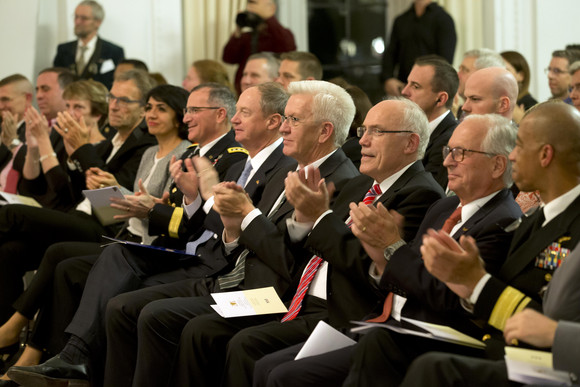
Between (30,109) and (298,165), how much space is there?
7.96 feet

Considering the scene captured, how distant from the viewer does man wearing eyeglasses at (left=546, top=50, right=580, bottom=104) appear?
19.7 ft

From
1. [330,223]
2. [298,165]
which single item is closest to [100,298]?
[298,165]

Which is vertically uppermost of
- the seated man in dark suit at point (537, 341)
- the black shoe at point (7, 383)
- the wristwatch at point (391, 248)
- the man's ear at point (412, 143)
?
the man's ear at point (412, 143)

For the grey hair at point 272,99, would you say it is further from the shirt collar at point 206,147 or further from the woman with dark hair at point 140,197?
the woman with dark hair at point 140,197

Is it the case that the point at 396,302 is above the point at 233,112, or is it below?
below

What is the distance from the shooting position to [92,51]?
311 inches

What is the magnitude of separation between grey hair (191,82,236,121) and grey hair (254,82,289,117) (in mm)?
401

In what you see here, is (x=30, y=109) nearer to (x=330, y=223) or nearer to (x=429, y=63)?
(x=429, y=63)

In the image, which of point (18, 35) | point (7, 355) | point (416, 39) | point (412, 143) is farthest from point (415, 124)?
point (18, 35)

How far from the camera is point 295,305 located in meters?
3.51

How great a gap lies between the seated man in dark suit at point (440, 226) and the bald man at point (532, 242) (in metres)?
0.14

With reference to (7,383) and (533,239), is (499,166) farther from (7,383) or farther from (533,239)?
(7,383)

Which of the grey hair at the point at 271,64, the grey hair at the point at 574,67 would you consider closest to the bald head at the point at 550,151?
the grey hair at the point at 574,67

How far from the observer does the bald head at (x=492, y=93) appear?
14.7 ft
